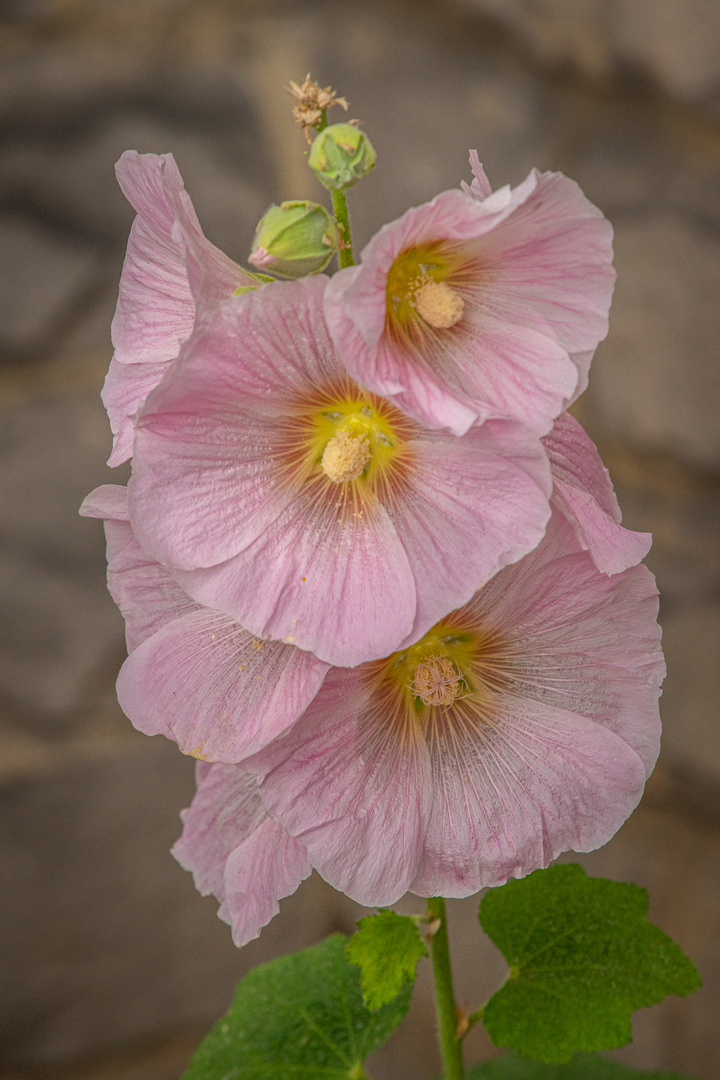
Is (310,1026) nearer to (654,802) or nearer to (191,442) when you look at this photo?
(191,442)

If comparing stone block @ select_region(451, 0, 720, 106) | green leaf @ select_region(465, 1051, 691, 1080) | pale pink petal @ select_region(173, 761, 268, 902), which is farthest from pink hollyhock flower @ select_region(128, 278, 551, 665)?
stone block @ select_region(451, 0, 720, 106)

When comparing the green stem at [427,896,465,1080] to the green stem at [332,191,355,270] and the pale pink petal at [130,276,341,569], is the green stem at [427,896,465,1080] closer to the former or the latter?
the pale pink petal at [130,276,341,569]

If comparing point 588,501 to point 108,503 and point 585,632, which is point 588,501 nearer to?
point 585,632

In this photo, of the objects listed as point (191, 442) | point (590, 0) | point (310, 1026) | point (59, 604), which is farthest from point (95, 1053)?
point (590, 0)

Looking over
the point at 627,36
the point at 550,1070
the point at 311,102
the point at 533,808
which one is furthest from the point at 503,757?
the point at 627,36

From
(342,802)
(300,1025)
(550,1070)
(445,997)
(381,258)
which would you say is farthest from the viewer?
(550,1070)

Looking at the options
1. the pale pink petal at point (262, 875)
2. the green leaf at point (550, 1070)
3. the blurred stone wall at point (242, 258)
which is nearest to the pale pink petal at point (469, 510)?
the pale pink petal at point (262, 875)
